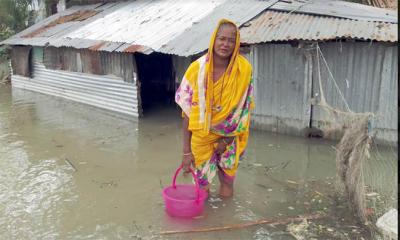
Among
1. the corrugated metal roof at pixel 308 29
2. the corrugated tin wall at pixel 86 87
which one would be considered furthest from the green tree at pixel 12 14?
the corrugated metal roof at pixel 308 29

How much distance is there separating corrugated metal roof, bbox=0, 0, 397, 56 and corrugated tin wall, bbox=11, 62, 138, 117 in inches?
39.1

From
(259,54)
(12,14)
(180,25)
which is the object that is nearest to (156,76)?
(180,25)

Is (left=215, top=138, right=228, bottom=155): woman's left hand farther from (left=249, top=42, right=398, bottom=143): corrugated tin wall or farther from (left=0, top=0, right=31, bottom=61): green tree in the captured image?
(left=0, top=0, right=31, bottom=61): green tree

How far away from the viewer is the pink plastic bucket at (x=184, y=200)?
4074mm

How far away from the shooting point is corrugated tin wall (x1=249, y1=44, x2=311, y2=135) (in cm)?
696

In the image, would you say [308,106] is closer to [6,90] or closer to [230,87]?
[230,87]

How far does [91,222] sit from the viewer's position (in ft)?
14.3

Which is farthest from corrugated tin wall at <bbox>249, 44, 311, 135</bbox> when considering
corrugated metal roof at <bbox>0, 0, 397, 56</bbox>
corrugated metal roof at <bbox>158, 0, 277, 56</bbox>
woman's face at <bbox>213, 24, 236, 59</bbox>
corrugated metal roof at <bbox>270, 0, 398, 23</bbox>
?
woman's face at <bbox>213, 24, 236, 59</bbox>

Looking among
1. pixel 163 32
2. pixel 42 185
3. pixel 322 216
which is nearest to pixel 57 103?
pixel 163 32

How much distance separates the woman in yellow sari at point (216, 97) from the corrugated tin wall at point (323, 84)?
317 centimetres

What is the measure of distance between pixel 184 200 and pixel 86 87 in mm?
7586

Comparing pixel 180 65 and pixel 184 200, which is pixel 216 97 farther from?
pixel 180 65

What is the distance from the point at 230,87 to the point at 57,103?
337 inches

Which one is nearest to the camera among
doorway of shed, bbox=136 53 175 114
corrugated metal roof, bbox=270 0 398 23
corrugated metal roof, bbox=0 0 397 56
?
corrugated metal roof, bbox=0 0 397 56
